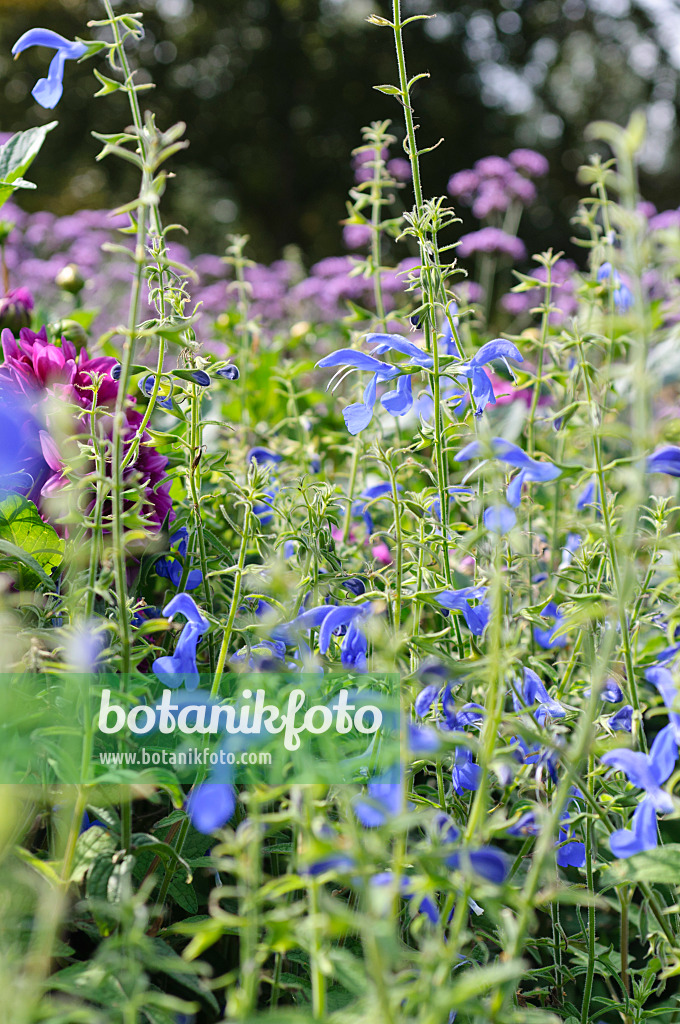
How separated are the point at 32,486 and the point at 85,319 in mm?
927

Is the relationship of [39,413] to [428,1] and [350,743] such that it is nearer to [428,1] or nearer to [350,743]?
[350,743]

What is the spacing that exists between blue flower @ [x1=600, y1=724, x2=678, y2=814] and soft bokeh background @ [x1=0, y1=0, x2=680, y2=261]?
44.2ft

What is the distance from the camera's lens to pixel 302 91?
47.4 ft

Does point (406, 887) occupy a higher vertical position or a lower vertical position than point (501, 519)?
lower

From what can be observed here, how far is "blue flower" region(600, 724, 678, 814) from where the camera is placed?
60cm

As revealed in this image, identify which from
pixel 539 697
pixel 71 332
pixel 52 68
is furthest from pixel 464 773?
pixel 71 332

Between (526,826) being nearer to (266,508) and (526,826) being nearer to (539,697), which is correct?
(539,697)

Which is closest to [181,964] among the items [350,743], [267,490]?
[350,743]

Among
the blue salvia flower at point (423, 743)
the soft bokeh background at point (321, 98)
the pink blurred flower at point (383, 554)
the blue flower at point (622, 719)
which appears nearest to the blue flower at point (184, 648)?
the blue salvia flower at point (423, 743)

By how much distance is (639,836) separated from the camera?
0.61 meters

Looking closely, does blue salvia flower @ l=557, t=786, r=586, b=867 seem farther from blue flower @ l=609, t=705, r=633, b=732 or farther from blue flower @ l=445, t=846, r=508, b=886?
blue flower @ l=445, t=846, r=508, b=886

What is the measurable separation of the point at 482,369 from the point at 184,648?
0.39 meters

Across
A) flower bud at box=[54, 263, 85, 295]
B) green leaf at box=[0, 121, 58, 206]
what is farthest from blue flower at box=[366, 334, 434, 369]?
flower bud at box=[54, 263, 85, 295]

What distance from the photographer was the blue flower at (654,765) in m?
0.60
